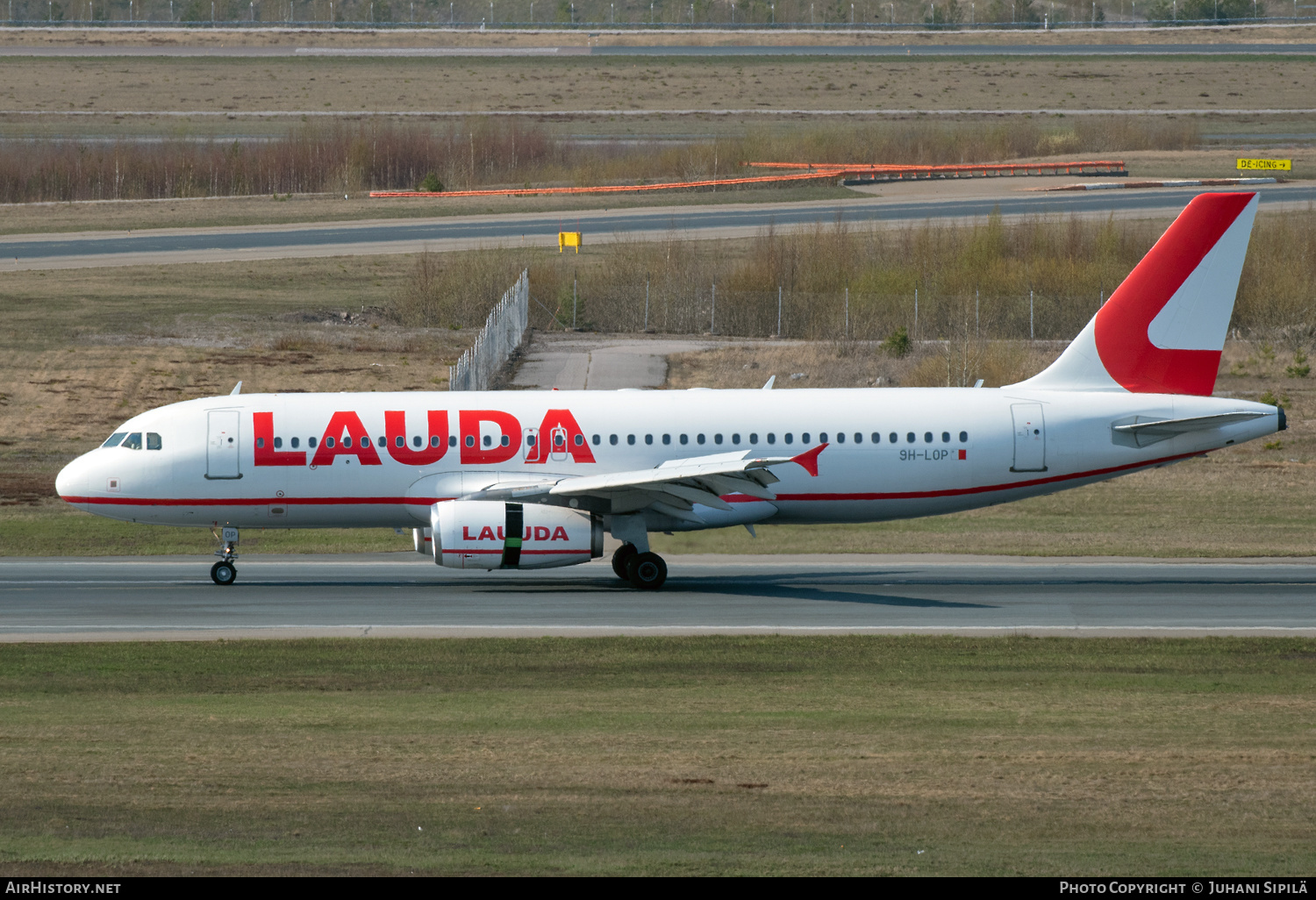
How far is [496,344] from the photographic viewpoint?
191 feet

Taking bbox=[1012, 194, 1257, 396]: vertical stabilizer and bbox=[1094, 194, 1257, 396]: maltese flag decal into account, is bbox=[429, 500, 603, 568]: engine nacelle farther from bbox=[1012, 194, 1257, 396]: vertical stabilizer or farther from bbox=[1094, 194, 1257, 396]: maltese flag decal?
bbox=[1094, 194, 1257, 396]: maltese flag decal

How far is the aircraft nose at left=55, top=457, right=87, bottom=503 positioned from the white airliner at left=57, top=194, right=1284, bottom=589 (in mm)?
44

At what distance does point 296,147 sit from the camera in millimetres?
102875

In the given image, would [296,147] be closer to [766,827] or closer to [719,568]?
[719,568]

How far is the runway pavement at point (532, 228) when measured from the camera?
77.2 meters

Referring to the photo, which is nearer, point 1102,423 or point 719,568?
point 1102,423

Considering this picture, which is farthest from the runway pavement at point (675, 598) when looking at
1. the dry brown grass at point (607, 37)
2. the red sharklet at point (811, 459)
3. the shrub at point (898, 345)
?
the dry brown grass at point (607, 37)

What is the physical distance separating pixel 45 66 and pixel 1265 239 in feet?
366

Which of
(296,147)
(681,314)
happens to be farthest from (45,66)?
(681,314)

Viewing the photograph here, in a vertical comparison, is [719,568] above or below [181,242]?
below

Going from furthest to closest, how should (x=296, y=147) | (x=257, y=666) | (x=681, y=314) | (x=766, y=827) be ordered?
(x=296, y=147), (x=681, y=314), (x=257, y=666), (x=766, y=827)

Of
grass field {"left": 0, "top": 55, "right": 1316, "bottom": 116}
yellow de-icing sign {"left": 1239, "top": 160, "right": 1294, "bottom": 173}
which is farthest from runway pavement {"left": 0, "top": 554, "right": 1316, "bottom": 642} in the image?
grass field {"left": 0, "top": 55, "right": 1316, "bottom": 116}

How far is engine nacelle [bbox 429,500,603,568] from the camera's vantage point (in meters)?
31.0

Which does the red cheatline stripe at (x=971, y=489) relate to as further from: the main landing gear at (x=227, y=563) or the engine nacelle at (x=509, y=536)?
the main landing gear at (x=227, y=563)
